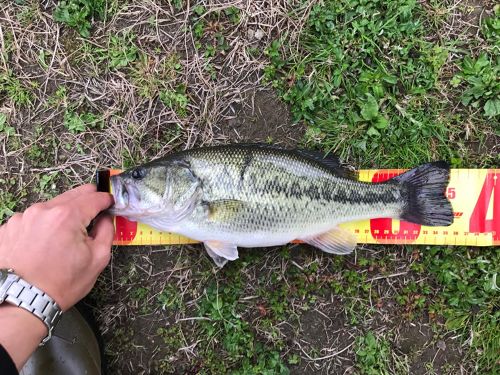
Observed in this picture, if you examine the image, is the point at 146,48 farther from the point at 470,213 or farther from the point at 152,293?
the point at 470,213

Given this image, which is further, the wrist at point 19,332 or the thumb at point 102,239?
the thumb at point 102,239

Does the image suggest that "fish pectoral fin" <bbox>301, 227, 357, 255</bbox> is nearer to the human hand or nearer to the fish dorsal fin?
the fish dorsal fin

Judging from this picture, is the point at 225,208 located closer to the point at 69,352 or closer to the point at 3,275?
the point at 3,275

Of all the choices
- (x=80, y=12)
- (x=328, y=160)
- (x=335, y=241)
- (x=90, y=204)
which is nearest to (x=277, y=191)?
(x=328, y=160)

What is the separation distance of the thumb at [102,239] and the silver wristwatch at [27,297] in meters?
0.43

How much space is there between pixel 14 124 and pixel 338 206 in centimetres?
291

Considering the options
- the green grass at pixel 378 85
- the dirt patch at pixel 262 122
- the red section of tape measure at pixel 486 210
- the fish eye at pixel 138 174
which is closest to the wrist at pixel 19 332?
the fish eye at pixel 138 174

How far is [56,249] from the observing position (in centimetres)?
267

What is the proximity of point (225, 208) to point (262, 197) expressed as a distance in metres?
0.29

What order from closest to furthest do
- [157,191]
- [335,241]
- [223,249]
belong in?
1. [157,191]
2. [223,249]
3. [335,241]

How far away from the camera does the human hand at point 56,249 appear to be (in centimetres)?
262

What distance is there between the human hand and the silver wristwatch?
0.04 metres

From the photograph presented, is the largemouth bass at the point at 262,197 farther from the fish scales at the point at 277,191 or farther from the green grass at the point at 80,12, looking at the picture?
the green grass at the point at 80,12

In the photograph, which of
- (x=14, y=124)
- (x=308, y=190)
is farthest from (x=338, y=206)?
(x=14, y=124)
